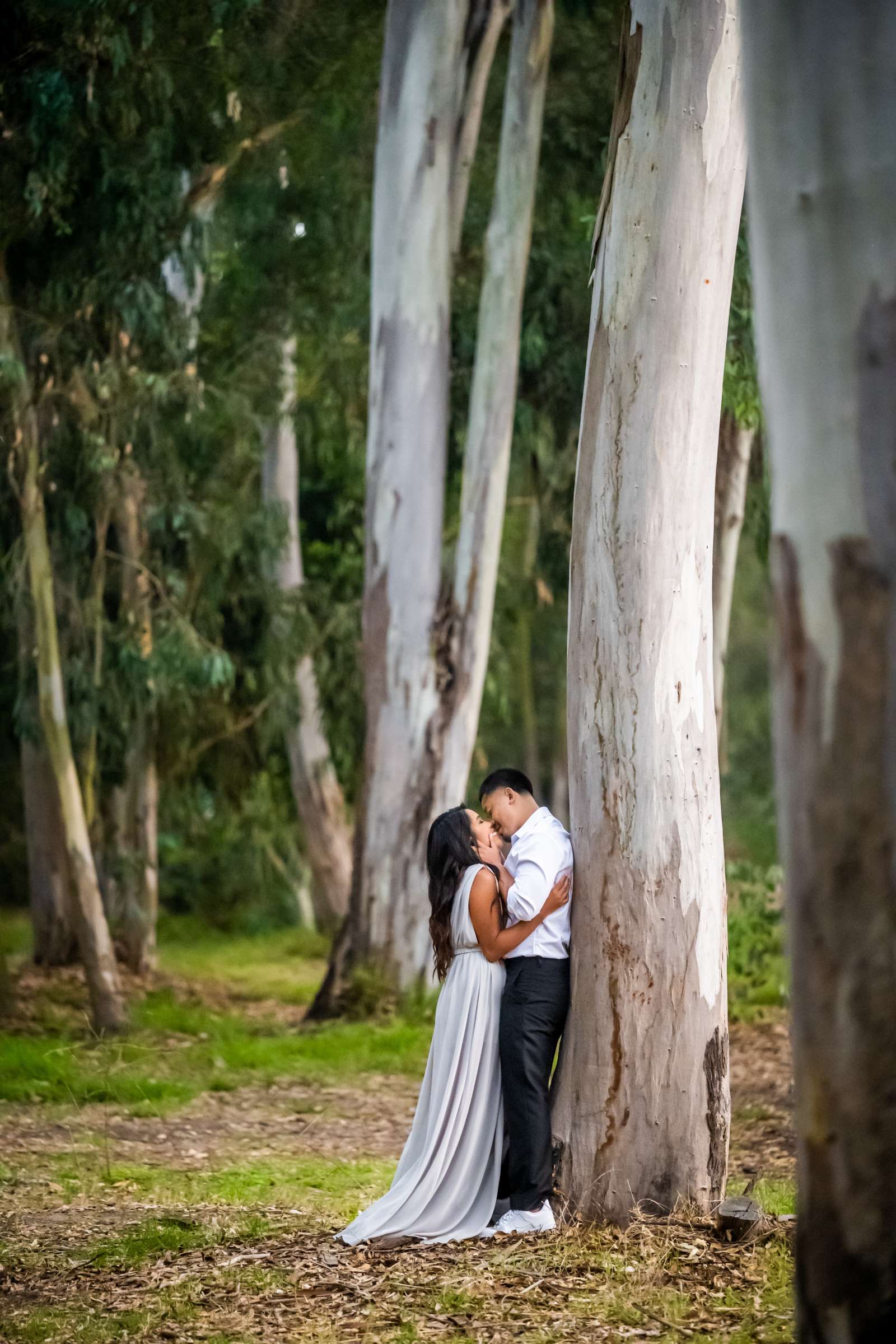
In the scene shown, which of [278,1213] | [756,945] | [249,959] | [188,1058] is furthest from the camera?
[249,959]

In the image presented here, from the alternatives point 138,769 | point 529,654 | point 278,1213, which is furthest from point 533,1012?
point 529,654

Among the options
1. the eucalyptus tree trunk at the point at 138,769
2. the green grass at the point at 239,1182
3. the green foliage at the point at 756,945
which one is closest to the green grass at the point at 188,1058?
the green grass at the point at 239,1182

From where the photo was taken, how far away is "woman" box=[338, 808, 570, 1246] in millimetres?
4957

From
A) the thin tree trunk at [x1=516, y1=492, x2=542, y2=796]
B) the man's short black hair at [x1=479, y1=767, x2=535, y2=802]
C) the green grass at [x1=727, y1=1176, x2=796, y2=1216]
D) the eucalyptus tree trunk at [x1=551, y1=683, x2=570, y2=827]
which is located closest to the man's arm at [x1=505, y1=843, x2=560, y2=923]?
the man's short black hair at [x1=479, y1=767, x2=535, y2=802]

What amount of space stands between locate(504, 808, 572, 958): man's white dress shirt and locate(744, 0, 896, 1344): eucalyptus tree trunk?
2101mm

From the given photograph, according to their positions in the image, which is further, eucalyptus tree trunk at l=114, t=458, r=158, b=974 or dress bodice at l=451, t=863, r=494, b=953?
eucalyptus tree trunk at l=114, t=458, r=158, b=974

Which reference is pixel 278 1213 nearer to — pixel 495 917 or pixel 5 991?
pixel 495 917

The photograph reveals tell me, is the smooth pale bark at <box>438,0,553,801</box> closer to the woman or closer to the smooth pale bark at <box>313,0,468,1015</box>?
the smooth pale bark at <box>313,0,468,1015</box>

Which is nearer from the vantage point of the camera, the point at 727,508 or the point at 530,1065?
the point at 530,1065

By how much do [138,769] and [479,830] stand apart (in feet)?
32.7

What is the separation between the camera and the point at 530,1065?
4992mm

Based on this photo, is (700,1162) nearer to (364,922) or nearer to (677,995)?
(677,995)

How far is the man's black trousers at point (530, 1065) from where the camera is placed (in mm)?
4934

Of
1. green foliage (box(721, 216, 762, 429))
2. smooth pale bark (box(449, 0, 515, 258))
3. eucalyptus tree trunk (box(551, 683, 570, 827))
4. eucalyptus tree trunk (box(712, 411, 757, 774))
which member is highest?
smooth pale bark (box(449, 0, 515, 258))
